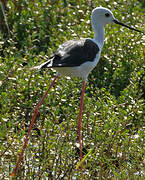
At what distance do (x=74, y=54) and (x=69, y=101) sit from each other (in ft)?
2.88

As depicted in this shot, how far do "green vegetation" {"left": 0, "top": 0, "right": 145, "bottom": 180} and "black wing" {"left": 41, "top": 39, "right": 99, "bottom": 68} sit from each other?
491mm

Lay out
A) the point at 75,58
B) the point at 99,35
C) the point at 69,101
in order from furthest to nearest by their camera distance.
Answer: the point at 69,101 < the point at 99,35 < the point at 75,58

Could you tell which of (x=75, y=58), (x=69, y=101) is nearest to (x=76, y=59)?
(x=75, y=58)

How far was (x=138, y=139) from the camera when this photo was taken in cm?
407

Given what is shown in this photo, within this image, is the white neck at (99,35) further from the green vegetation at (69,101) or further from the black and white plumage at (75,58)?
the green vegetation at (69,101)

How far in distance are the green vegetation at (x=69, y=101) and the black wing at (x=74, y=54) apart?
0.49m

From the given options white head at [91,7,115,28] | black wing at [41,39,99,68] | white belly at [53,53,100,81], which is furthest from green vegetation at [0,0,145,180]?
white head at [91,7,115,28]

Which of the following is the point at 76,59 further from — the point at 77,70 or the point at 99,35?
the point at 99,35

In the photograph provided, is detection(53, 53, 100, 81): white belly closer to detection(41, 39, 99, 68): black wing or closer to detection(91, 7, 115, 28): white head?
detection(41, 39, 99, 68): black wing

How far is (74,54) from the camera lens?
4.19 metres

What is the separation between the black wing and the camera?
13.3 ft

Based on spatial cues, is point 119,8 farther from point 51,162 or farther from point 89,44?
point 51,162

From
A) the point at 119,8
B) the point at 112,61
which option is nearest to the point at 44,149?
the point at 112,61

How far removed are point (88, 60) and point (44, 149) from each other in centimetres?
96
